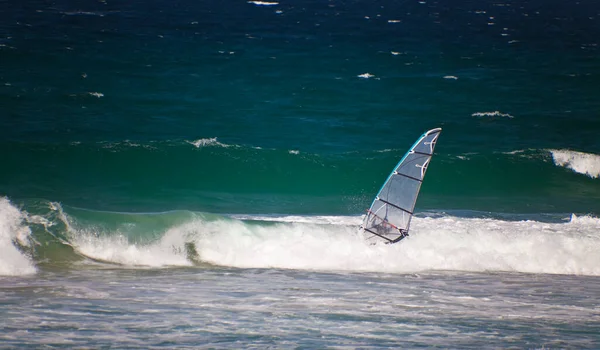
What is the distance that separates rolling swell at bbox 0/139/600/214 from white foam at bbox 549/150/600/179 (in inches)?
1.9

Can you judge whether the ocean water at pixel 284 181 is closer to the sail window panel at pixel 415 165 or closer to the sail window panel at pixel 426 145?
the sail window panel at pixel 415 165

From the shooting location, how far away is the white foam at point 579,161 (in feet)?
65.1

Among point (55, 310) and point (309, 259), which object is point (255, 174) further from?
point (55, 310)

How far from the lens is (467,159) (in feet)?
66.2

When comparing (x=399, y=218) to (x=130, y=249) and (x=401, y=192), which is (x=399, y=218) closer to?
(x=401, y=192)

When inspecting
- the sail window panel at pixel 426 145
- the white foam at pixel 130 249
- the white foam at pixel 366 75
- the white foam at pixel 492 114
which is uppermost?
the sail window panel at pixel 426 145

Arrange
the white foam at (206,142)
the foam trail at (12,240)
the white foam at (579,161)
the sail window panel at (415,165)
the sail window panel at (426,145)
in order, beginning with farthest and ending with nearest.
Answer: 1. the white foam at (206,142)
2. the white foam at (579,161)
3. the foam trail at (12,240)
4. the sail window panel at (415,165)
5. the sail window panel at (426,145)

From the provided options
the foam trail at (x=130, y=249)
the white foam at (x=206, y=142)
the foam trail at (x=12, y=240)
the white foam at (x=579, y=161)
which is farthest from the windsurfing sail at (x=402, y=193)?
the white foam at (x=579, y=161)

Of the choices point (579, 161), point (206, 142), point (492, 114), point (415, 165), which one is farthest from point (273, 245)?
point (492, 114)

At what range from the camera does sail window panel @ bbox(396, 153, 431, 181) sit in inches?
379

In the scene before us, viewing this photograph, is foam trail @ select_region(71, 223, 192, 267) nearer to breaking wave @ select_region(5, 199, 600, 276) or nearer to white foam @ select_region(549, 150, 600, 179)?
breaking wave @ select_region(5, 199, 600, 276)

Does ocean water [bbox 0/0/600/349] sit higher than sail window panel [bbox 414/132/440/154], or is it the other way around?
sail window panel [bbox 414/132/440/154]

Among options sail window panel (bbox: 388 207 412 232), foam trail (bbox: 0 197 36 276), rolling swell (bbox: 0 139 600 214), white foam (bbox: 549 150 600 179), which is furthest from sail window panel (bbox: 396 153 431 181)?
white foam (bbox: 549 150 600 179)

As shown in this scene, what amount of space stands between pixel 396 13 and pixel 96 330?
144 ft
